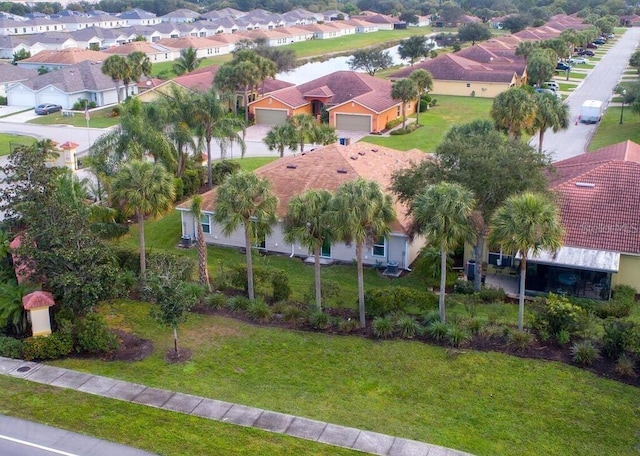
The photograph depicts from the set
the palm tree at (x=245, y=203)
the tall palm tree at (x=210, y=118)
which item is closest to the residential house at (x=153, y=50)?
the tall palm tree at (x=210, y=118)

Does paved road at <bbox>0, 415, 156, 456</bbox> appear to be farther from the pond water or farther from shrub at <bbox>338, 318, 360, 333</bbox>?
the pond water

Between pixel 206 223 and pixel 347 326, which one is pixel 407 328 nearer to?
pixel 347 326

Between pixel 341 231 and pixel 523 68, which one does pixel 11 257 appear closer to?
pixel 341 231

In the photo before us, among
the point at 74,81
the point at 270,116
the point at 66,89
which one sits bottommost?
the point at 270,116

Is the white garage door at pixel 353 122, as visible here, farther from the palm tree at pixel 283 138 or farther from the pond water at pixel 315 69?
the pond water at pixel 315 69

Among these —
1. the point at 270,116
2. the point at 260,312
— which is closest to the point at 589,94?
the point at 270,116

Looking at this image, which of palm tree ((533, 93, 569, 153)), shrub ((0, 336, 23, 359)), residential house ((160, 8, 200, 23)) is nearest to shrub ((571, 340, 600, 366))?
shrub ((0, 336, 23, 359))
